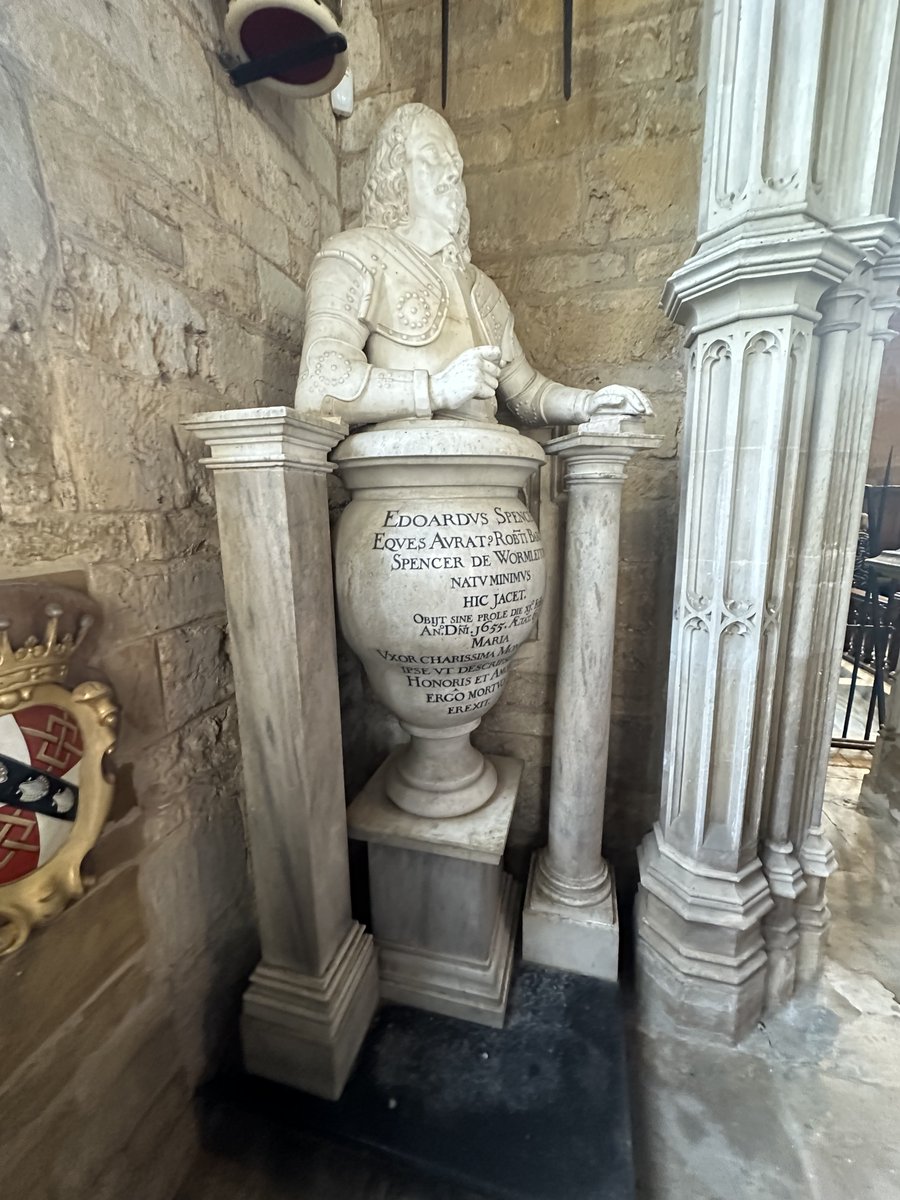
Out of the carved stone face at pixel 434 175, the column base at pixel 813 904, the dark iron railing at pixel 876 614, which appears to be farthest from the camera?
the dark iron railing at pixel 876 614

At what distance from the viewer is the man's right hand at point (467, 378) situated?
1113mm

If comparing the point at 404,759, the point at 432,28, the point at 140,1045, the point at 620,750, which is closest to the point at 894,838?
the point at 620,750

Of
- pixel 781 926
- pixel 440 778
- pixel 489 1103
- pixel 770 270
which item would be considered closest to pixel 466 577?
pixel 440 778

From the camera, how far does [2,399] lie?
0.82 m

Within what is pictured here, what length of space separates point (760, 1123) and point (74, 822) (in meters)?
1.69

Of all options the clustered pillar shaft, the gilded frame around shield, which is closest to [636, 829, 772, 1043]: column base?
the clustered pillar shaft

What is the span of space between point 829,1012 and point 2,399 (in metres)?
2.44

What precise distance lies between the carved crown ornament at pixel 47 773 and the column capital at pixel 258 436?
0.39 m

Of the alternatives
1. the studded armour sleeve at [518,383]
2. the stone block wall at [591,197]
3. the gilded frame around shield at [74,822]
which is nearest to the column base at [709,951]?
the stone block wall at [591,197]

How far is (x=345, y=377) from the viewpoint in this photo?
1.15m

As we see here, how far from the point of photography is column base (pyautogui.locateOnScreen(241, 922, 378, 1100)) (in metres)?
1.20

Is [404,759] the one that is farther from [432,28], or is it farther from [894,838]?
[432,28]

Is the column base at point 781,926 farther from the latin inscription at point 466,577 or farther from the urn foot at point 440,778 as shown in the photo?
the latin inscription at point 466,577

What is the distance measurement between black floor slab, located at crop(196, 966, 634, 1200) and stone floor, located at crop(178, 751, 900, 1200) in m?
0.05
